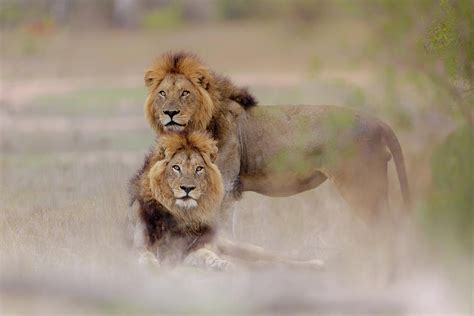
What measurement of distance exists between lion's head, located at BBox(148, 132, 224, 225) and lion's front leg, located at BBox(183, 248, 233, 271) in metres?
0.19

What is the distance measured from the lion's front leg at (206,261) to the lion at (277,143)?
362 millimetres

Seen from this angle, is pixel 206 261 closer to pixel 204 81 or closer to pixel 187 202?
pixel 187 202

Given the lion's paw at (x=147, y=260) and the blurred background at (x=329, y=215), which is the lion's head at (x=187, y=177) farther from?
the blurred background at (x=329, y=215)

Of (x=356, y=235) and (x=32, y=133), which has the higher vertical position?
(x=32, y=133)

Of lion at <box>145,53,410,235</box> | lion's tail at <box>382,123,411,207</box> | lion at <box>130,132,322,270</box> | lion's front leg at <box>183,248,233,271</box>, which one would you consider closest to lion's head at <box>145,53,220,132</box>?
lion at <box>145,53,410,235</box>

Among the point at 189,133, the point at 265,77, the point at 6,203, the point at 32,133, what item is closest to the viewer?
the point at 189,133

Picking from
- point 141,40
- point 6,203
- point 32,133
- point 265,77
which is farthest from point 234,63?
point 6,203

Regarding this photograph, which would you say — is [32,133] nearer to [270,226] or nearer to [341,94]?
[270,226]

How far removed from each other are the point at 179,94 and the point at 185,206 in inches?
33.2

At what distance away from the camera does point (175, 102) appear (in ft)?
29.9

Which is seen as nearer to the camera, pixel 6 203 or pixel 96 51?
pixel 6 203

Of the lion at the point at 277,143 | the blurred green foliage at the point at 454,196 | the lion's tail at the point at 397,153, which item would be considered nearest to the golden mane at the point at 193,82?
the lion at the point at 277,143

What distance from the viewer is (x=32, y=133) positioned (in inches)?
737

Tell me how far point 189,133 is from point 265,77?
1787 centimetres
